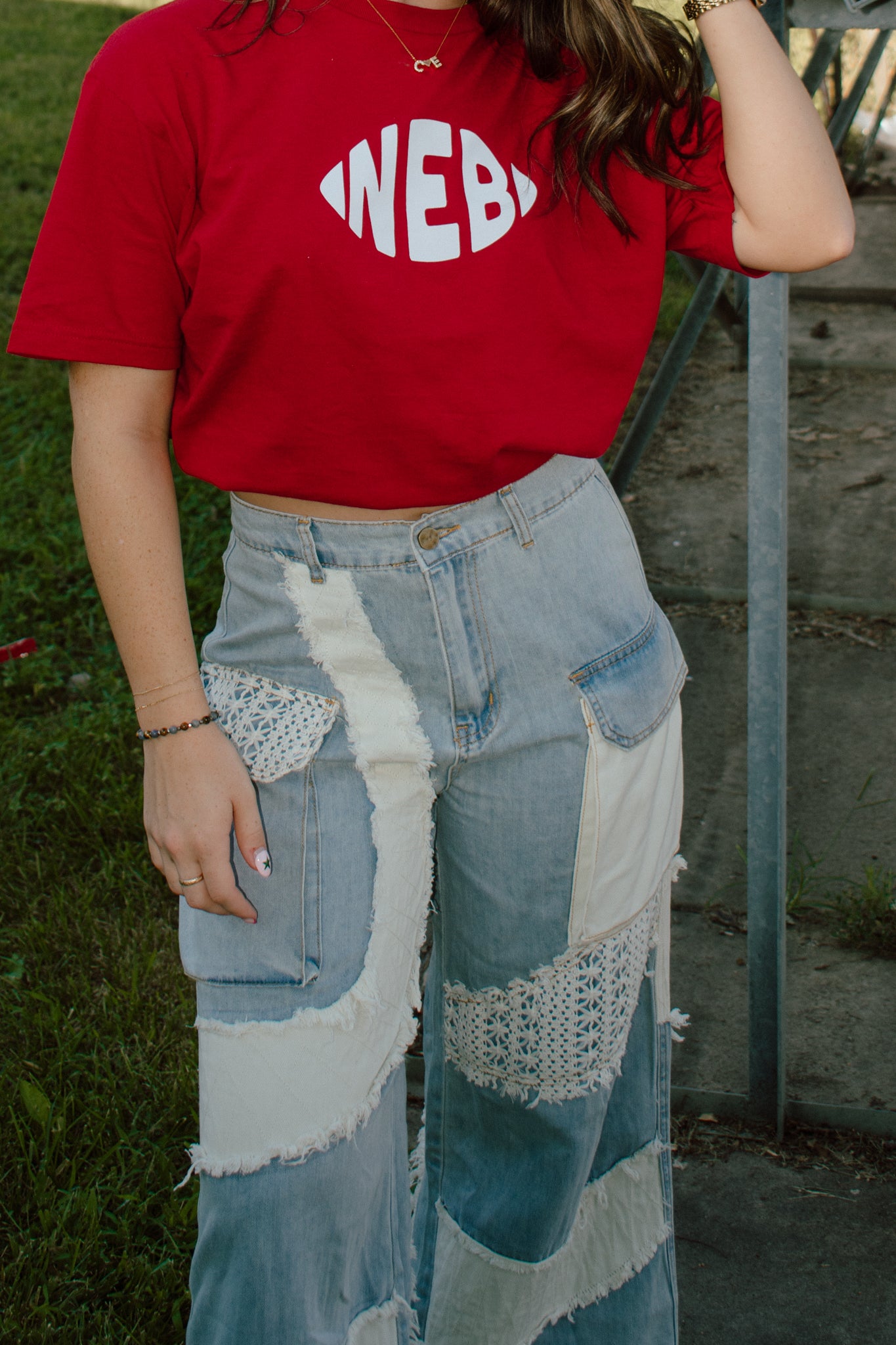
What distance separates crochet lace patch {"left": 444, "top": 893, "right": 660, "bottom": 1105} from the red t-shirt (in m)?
0.52

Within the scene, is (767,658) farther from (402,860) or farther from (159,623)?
(159,623)

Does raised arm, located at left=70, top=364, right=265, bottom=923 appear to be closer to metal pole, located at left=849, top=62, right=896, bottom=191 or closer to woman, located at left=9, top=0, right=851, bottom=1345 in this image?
woman, located at left=9, top=0, right=851, bottom=1345

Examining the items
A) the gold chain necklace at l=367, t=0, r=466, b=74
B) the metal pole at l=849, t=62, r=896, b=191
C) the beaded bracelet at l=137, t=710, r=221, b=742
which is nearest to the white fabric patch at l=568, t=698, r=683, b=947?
the beaded bracelet at l=137, t=710, r=221, b=742

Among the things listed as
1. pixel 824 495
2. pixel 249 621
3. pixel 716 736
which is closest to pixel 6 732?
pixel 716 736

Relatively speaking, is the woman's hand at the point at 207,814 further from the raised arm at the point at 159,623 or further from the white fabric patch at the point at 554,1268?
the white fabric patch at the point at 554,1268

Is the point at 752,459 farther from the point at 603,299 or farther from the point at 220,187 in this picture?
the point at 220,187

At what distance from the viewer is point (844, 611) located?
386 centimetres

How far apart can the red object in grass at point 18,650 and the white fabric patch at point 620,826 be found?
2584 mm

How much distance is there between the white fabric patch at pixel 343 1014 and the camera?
1220 millimetres

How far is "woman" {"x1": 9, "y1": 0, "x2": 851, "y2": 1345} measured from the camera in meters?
1.14

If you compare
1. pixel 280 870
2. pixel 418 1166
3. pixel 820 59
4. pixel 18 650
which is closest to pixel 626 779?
pixel 280 870

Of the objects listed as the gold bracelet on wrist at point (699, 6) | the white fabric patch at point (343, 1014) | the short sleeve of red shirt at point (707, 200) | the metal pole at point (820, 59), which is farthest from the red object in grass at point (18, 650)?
the gold bracelet on wrist at point (699, 6)

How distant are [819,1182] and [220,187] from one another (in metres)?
1.83

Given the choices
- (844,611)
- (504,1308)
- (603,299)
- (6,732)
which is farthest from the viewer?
(844,611)
